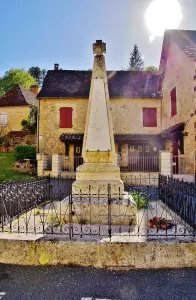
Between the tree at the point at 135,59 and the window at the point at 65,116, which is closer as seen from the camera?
Result: the window at the point at 65,116

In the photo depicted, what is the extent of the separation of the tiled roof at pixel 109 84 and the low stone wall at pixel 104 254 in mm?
18526

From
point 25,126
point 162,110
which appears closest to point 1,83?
point 25,126

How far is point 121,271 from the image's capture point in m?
3.58

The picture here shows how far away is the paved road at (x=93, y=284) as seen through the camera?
2.96 m

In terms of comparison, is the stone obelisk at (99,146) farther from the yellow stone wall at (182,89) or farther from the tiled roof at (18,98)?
the tiled roof at (18,98)

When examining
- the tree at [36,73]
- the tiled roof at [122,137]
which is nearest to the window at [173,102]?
the tiled roof at [122,137]

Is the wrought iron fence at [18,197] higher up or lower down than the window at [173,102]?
lower down

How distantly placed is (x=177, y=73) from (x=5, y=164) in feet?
47.4

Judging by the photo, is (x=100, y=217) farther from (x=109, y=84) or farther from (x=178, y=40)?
(x=109, y=84)

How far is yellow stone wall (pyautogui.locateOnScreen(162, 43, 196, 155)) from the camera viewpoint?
1465 cm

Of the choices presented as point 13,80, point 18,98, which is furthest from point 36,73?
point 18,98

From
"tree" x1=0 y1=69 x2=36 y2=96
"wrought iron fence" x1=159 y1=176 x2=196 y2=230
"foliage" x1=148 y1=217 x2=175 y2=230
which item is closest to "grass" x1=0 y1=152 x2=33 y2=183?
"wrought iron fence" x1=159 y1=176 x2=196 y2=230

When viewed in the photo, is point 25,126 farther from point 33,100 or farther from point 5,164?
point 5,164

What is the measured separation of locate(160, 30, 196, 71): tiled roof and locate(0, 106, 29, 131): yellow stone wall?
702 inches
